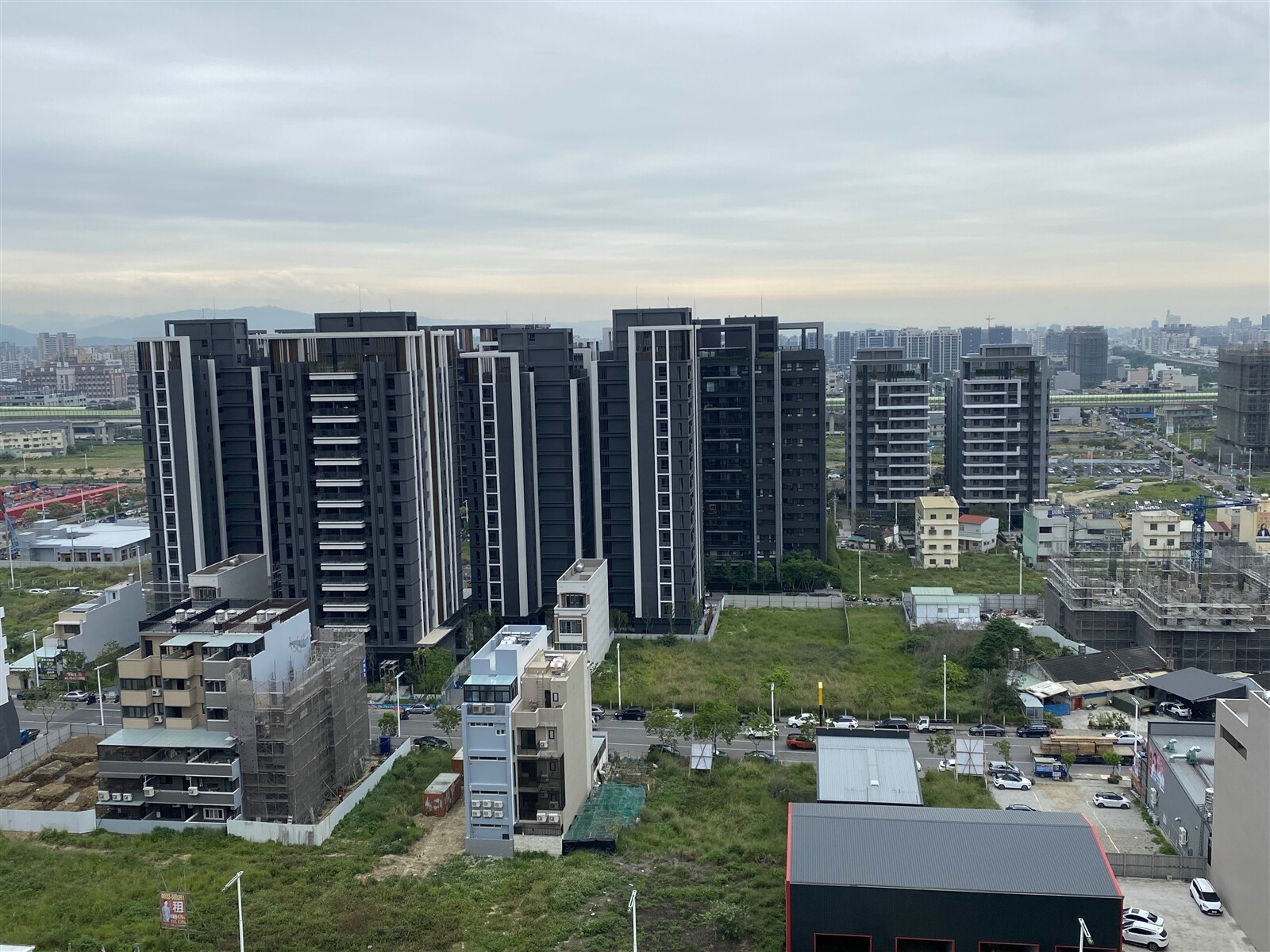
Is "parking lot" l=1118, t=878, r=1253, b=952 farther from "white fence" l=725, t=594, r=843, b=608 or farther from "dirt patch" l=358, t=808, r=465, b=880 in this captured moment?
"white fence" l=725, t=594, r=843, b=608

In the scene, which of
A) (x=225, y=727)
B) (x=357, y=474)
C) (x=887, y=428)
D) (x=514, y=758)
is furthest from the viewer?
(x=887, y=428)

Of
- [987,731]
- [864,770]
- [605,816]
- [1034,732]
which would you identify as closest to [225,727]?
[605,816]

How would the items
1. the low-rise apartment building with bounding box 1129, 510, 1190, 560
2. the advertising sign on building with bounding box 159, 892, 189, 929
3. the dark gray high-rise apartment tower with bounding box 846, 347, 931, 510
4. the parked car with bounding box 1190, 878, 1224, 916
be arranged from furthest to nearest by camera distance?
the dark gray high-rise apartment tower with bounding box 846, 347, 931, 510 < the low-rise apartment building with bounding box 1129, 510, 1190, 560 < the parked car with bounding box 1190, 878, 1224, 916 < the advertising sign on building with bounding box 159, 892, 189, 929

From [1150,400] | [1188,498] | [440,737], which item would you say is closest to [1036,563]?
[1188,498]

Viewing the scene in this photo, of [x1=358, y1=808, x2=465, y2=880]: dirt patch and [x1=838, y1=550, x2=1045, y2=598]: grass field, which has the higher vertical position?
[x1=838, y1=550, x2=1045, y2=598]: grass field

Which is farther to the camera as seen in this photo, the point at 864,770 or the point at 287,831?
the point at 287,831

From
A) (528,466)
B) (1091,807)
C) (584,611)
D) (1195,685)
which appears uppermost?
(528,466)

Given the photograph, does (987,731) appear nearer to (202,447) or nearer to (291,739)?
(291,739)

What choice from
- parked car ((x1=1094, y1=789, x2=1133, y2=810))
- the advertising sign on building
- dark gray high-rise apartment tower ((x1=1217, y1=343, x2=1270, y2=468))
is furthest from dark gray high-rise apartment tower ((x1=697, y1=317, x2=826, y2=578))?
dark gray high-rise apartment tower ((x1=1217, y1=343, x2=1270, y2=468))
